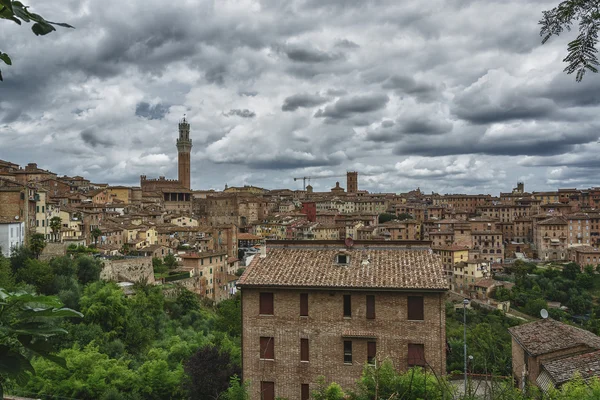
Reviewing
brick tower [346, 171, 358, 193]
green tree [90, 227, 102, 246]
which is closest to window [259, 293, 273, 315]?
green tree [90, 227, 102, 246]

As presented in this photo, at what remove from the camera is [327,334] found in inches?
557

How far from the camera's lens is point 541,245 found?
82.3 metres

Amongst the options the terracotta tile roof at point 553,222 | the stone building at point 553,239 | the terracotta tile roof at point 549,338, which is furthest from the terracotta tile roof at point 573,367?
the stone building at point 553,239

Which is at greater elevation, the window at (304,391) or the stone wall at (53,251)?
the stone wall at (53,251)

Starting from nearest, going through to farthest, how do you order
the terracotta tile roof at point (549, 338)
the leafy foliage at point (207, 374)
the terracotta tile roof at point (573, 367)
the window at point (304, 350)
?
the terracotta tile roof at point (573, 367) < the terracotta tile roof at point (549, 338) < the window at point (304, 350) < the leafy foliage at point (207, 374)

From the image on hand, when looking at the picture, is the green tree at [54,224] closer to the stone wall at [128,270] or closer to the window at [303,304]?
the stone wall at [128,270]

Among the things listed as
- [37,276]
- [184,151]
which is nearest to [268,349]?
[37,276]

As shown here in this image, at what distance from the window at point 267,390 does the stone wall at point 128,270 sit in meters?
25.6

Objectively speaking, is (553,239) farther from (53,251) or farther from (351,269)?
(351,269)

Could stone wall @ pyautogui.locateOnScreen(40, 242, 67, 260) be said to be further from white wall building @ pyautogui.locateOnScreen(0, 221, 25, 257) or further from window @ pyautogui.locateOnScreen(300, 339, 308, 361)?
window @ pyautogui.locateOnScreen(300, 339, 308, 361)

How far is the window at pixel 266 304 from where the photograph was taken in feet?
48.0

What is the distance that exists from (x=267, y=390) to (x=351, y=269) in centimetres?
465

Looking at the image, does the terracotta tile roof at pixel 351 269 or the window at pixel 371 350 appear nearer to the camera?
the window at pixel 371 350

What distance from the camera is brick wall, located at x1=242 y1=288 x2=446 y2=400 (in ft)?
45.0
